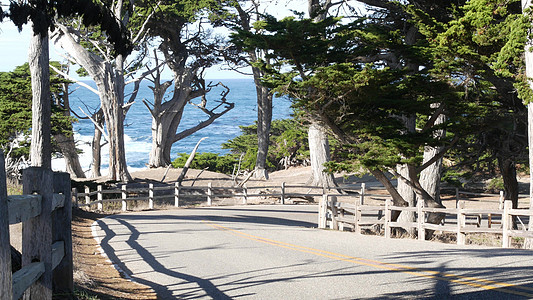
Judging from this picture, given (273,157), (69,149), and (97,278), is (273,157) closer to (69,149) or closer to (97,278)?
(69,149)

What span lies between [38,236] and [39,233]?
0.10 feet

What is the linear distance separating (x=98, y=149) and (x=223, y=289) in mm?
34576

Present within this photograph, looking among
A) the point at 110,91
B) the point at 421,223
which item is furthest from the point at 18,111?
the point at 421,223

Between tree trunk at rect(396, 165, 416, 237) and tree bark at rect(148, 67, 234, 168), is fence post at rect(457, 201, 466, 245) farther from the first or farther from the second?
tree bark at rect(148, 67, 234, 168)

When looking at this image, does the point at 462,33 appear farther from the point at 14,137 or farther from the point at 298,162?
the point at 298,162

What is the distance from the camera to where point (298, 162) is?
49500 mm

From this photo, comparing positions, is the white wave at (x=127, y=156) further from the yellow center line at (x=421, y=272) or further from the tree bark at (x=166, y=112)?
the yellow center line at (x=421, y=272)

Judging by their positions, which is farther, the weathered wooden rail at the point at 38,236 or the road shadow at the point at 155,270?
the road shadow at the point at 155,270

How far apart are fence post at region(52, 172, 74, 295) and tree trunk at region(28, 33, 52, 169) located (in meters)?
14.1

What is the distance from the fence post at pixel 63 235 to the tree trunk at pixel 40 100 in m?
14.1

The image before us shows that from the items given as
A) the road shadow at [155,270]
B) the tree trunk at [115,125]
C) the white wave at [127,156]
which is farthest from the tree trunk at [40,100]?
the white wave at [127,156]

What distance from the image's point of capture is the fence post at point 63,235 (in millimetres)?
6008

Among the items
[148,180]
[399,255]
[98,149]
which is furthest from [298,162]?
[399,255]

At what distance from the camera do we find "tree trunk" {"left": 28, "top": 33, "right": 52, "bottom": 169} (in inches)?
750
